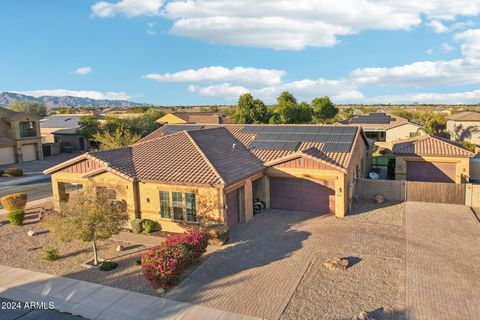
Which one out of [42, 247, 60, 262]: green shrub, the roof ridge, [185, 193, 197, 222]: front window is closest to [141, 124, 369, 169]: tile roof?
the roof ridge

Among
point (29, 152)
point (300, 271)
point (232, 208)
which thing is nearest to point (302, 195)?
point (232, 208)

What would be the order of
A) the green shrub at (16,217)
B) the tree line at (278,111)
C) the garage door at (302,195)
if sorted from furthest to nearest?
the tree line at (278,111) < the garage door at (302,195) < the green shrub at (16,217)

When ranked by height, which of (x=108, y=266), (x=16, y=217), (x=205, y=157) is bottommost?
(x=108, y=266)

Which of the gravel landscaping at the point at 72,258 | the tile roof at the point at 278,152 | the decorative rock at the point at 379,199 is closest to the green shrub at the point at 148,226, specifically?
the gravel landscaping at the point at 72,258

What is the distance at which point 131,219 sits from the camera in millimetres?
23562

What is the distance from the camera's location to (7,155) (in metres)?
52.0

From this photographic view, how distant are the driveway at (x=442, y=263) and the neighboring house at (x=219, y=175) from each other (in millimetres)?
5032

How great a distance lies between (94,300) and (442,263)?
14.9m

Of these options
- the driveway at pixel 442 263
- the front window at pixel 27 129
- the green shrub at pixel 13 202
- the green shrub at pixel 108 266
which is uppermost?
the front window at pixel 27 129

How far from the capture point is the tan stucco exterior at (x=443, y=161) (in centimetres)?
3064

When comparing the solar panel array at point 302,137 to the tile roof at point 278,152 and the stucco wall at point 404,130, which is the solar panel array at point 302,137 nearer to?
the tile roof at point 278,152

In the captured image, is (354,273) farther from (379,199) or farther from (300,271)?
(379,199)

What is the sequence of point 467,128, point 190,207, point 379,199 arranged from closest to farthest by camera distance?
point 190,207
point 379,199
point 467,128

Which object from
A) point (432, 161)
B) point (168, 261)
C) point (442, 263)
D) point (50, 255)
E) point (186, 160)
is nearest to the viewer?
point (168, 261)
